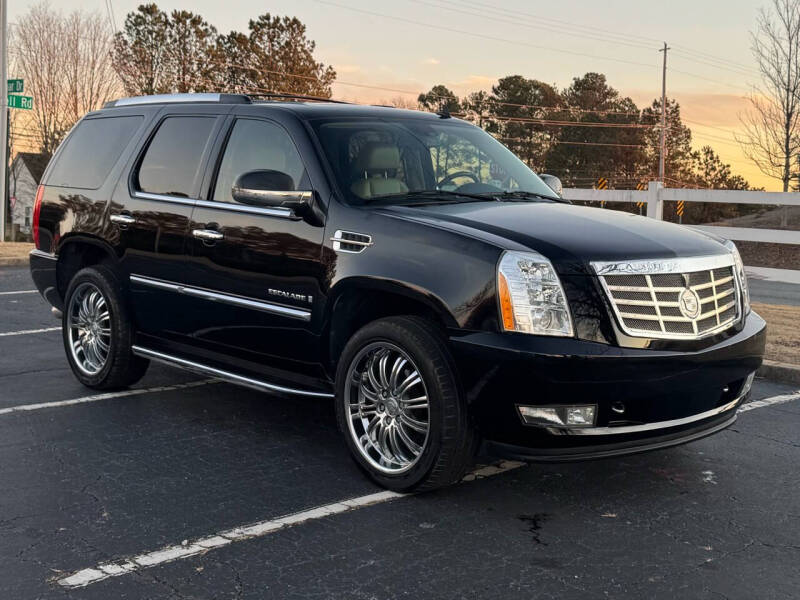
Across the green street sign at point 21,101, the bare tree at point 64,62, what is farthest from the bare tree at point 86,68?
the green street sign at point 21,101

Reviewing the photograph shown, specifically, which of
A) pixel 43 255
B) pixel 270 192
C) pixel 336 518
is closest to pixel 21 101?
pixel 43 255

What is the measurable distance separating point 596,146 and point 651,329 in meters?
71.0

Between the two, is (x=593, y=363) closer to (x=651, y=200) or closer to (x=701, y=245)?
(x=701, y=245)

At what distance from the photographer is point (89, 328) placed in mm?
7191

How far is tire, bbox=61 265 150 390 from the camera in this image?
6.83 metres

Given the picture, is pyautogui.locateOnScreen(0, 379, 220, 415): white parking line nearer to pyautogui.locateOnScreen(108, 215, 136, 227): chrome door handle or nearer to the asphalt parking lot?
the asphalt parking lot

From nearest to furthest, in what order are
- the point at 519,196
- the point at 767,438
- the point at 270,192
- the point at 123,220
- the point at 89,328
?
the point at 270,192 → the point at 519,196 → the point at 767,438 → the point at 123,220 → the point at 89,328

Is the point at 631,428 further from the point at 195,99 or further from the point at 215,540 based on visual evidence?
the point at 195,99

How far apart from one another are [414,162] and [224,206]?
46.4 inches

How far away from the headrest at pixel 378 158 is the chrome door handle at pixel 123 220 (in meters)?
1.84

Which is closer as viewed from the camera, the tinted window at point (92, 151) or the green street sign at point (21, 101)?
the tinted window at point (92, 151)

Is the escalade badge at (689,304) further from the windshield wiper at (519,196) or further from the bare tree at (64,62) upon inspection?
the bare tree at (64,62)

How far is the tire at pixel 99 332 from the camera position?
683 cm

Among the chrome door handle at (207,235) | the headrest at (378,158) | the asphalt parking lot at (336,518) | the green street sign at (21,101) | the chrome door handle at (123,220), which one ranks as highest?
the green street sign at (21,101)
